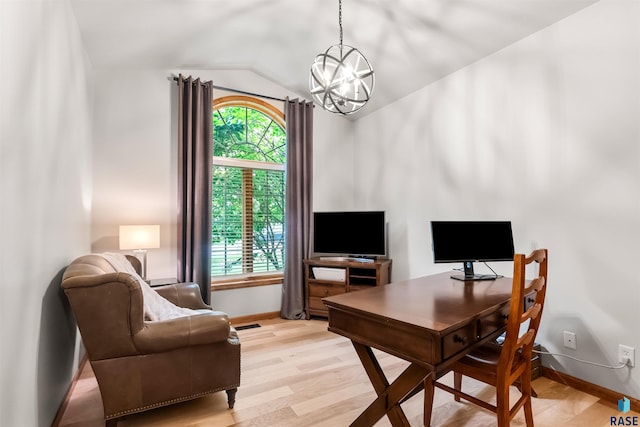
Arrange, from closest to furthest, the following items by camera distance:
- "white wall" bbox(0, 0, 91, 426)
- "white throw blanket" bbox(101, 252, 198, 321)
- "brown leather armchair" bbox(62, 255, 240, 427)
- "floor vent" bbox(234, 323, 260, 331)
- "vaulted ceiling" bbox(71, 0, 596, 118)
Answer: "white wall" bbox(0, 0, 91, 426)
"brown leather armchair" bbox(62, 255, 240, 427)
"white throw blanket" bbox(101, 252, 198, 321)
"vaulted ceiling" bbox(71, 0, 596, 118)
"floor vent" bbox(234, 323, 260, 331)

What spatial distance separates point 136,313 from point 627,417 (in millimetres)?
2994

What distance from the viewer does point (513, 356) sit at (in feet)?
5.10

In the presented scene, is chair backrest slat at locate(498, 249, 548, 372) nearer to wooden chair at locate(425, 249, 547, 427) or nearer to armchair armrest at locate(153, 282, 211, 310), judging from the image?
wooden chair at locate(425, 249, 547, 427)

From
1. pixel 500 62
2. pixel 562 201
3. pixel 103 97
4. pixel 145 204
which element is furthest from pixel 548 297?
pixel 103 97

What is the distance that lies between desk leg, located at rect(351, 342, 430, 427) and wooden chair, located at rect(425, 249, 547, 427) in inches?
14.9

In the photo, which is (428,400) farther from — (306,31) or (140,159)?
(140,159)

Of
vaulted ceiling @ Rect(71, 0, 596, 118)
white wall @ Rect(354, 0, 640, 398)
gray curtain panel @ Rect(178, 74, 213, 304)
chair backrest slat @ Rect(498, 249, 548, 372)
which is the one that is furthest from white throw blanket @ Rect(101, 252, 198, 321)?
white wall @ Rect(354, 0, 640, 398)

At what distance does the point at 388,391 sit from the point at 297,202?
111 inches

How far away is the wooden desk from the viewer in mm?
1378

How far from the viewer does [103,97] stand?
3.36m

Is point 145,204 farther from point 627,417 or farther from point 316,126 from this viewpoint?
point 627,417

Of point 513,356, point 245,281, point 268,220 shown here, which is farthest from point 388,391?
point 268,220


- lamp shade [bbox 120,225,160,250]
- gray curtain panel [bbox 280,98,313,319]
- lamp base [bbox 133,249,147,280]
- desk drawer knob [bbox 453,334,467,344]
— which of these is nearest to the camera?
desk drawer knob [bbox 453,334,467,344]

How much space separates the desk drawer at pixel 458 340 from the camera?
4.51 ft
